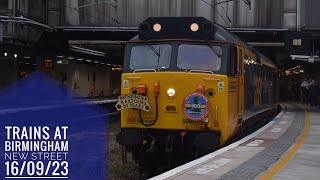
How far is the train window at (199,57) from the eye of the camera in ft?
34.7

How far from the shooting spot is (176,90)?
10336 millimetres

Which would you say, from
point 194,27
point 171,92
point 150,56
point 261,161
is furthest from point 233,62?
point 261,161

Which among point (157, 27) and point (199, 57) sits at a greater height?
point (157, 27)

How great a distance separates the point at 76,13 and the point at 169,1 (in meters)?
4.91

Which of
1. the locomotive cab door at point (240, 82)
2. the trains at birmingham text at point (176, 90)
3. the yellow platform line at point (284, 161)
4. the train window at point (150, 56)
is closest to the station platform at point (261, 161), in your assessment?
the yellow platform line at point (284, 161)

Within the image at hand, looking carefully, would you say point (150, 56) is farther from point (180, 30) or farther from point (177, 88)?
point (177, 88)

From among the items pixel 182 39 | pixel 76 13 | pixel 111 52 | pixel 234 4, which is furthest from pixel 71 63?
pixel 182 39

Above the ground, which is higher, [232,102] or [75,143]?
[232,102]

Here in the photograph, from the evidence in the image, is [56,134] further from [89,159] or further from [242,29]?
[242,29]

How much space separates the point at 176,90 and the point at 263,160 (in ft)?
7.14

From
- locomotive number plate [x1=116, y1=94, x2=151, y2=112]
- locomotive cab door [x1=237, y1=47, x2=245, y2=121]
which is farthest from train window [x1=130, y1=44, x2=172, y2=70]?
locomotive cab door [x1=237, y1=47, x2=245, y2=121]

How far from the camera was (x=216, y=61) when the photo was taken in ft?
34.8

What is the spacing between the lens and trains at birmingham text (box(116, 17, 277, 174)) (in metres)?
10.3
